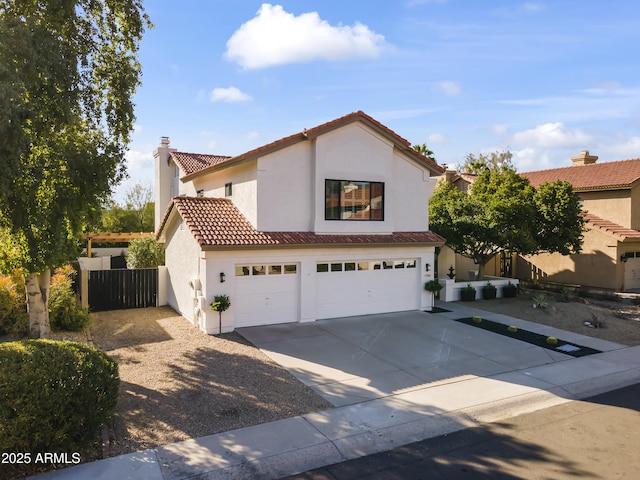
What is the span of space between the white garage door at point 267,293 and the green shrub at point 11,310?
5.94 metres

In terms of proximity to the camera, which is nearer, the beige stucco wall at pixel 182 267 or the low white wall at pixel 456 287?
the beige stucco wall at pixel 182 267

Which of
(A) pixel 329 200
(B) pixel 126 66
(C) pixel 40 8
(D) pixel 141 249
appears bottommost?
(D) pixel 141 249

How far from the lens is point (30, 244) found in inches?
367

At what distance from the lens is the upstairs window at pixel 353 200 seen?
51.4ft

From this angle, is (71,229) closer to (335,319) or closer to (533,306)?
(335,319)

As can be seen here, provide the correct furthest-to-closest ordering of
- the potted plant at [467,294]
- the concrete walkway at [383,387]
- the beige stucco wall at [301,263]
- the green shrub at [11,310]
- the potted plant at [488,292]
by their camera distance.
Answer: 1. the potted plant at [488,292]
2. the potted plant at [467,294]
3. the beige stucco wall at [301,263]
4. the green shrub at [11,310]
5. the concrete walkway at [383,387]

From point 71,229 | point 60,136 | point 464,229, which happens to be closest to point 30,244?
point 71,229

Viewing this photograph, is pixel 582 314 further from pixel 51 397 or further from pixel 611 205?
pixel 51 397

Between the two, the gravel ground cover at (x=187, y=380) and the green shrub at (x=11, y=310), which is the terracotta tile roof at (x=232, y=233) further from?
the green shrub at (x=11, y=310)

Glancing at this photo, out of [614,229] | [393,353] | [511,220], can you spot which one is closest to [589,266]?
[614,229]

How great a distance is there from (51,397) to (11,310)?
8039mm

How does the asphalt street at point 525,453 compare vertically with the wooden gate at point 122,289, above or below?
below

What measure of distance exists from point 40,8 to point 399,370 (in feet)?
36.6

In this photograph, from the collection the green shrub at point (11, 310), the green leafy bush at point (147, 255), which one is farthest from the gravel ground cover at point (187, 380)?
the green leafy bush at point (147, 255)
